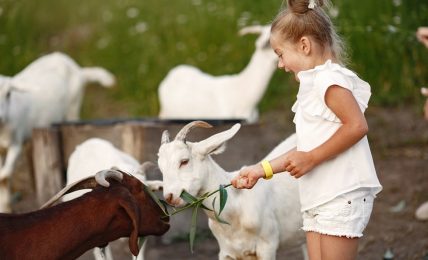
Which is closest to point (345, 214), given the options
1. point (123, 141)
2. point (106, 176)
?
point (106, 176)

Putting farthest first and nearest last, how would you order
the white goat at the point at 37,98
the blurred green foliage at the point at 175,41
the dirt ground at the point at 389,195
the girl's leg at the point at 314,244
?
1. the blurred green foliage at the point at 175,41
2. the white goat at the point at 37,98
3. the dirt ground at the point at 389,195
4. the girl's leg at the point at 314,244

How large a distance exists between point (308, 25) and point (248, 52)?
24.1 ft

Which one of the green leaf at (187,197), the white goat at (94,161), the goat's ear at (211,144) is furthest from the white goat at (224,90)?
the green leaf at (187,197)

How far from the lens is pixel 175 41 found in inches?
479

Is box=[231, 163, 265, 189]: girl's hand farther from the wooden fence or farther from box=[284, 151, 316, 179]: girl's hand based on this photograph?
the wooden fence

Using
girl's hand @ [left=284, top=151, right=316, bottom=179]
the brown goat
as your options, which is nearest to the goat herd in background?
the brown goat

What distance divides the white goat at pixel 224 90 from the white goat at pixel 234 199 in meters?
3.29

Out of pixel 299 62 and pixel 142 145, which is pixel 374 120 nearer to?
pixel 142 145

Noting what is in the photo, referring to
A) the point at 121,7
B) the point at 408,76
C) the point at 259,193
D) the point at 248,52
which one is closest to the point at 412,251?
the point at 259,193

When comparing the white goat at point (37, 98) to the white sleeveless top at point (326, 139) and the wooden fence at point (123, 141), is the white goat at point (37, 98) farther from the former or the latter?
the white sleeveless top at point (326, 139)

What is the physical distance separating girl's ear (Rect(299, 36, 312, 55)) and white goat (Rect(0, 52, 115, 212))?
407cm

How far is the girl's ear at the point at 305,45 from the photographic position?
147 inches

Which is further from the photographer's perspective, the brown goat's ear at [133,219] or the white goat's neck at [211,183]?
the white goat's neck at [211,183]

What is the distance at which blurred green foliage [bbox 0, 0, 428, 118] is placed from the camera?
952cm
